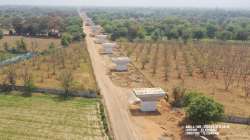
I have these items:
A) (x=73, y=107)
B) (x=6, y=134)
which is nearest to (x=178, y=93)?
(x=73, y=107)

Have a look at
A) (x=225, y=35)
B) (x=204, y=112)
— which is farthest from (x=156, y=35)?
(x=204, y=112)

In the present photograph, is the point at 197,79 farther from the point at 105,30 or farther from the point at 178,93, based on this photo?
the point at 105,30

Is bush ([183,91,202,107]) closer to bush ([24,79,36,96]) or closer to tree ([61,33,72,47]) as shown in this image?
bush ([24,79,36,96])

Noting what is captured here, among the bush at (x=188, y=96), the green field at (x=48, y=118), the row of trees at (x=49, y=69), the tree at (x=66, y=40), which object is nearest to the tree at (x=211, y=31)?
the tree at (x=66, y=40)

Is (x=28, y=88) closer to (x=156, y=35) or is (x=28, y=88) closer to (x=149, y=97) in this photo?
(x=149, y=97)

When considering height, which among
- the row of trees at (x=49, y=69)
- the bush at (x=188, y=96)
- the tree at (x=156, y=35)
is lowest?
the tree at (x=156, y=35)

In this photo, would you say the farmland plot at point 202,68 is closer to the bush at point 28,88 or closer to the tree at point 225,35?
the tree at point 225,35

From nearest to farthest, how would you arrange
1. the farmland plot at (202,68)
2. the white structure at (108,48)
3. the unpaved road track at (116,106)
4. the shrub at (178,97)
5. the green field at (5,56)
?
1. the unpaved road track at (116,106)
2. the shrub at (178,97)
3. the farmland plot at (202,68)
4. the green field at (5,56)
5. the white structure at (108,48)

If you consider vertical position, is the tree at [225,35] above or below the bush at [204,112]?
below
